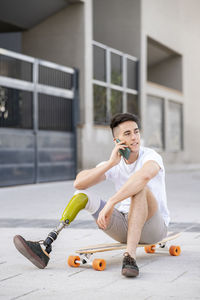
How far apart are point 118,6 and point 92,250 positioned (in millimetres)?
22209

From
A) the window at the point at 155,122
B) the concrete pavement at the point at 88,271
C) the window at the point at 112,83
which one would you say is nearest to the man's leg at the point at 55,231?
the concrete pavement at the point at 88,271

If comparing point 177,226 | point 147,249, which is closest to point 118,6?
point 177,226

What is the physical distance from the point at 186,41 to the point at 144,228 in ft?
92.2

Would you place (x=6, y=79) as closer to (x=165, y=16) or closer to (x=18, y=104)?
(x=18, y=104)

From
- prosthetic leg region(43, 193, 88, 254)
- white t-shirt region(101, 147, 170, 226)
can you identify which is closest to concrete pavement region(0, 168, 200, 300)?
prosthetic leg region(43, 193, 88, 254)

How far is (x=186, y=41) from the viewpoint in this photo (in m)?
32.2

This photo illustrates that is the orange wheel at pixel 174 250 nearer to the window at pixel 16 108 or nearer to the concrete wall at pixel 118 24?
the window at pixel 16 108

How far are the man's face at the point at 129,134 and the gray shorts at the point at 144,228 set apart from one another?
58 cm

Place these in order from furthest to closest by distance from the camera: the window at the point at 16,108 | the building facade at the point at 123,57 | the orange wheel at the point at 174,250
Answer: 1. the building facade at the point at 123,57
2. the window at the point at 16,108
3. the orange wheel at the point at 174,250

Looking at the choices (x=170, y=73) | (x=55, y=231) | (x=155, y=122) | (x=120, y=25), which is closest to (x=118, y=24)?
(x=120, y=25)

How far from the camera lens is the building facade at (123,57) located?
21.4 m

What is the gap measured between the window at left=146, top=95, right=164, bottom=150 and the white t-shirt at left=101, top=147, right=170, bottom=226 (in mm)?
21857

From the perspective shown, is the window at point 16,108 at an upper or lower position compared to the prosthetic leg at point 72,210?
upper

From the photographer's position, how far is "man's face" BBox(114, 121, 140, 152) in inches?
205
